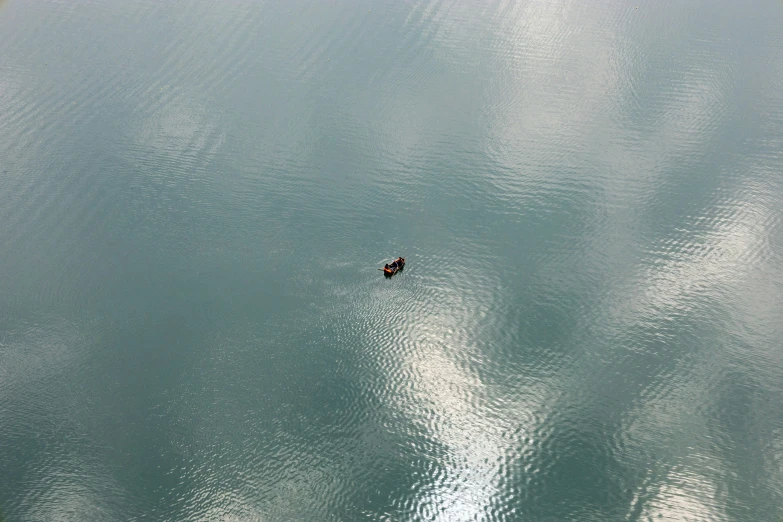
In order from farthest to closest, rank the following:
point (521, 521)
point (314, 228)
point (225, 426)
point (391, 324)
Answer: point (314, 228)
point (391, 324)
point (225, 426)
point (521, 521)

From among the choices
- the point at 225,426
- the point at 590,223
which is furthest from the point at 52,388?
the point at 590,223

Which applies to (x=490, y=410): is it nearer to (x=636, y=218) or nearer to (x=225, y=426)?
(x=225, y=426)

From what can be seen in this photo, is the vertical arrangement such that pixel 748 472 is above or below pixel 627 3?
below

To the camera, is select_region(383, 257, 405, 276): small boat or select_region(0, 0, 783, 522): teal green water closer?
select_region(0, 0, 783, 522): teal green water

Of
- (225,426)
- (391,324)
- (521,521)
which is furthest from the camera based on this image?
(391,324)
